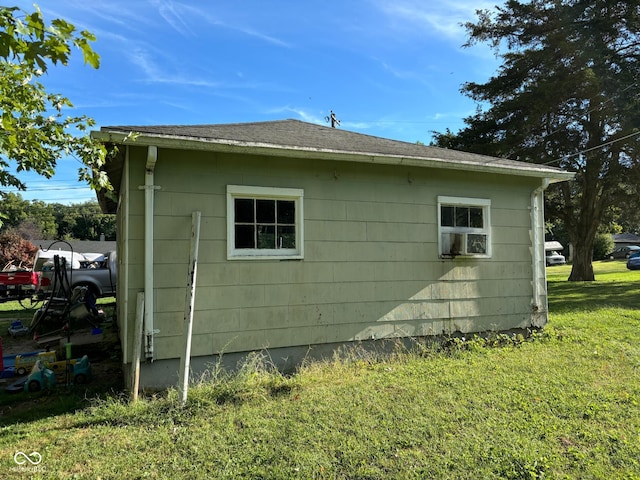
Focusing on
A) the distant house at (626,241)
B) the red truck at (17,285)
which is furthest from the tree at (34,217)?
the distant house at (626,241)

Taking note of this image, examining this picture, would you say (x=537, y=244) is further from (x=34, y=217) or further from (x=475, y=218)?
(x=34, y=217)

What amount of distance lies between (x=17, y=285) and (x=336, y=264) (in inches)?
534

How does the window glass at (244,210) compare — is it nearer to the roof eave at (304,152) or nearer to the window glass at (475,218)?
the roof eave at (304,152)

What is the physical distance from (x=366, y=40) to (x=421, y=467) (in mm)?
9028

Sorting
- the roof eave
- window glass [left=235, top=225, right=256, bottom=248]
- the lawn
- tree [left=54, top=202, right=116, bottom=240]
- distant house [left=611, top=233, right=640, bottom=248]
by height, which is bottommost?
the lawn

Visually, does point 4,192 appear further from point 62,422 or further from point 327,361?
point 327,361

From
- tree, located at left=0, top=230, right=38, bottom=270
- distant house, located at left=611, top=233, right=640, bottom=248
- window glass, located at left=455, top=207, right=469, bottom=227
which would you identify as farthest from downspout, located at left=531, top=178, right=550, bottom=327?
distant house, located at left=611, top=233, right=640, bottom=248

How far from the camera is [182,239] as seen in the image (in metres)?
4.87

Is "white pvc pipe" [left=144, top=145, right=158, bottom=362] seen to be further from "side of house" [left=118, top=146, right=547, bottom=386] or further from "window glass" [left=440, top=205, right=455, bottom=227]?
"window glass" [left=440, top=205, right=455, bottom=227]

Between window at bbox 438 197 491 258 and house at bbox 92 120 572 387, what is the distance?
0.07 feet

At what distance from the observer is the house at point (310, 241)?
4750 millimetres

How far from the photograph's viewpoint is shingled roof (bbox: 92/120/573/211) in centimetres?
465

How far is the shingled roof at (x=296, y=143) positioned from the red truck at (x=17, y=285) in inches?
452

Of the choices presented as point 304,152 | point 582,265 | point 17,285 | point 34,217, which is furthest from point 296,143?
point 34,217
